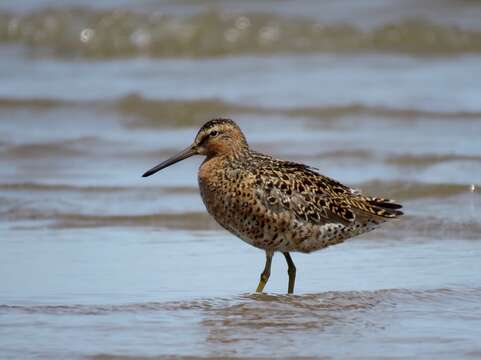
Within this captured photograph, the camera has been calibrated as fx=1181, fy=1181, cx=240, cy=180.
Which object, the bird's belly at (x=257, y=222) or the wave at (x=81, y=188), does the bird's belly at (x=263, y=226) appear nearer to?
the bird's belly at (x=257, y=222)

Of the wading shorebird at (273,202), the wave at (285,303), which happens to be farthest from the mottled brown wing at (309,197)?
the wave at (285,303)

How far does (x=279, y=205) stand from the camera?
6230 millimetres

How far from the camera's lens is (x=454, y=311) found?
5547 millimetres

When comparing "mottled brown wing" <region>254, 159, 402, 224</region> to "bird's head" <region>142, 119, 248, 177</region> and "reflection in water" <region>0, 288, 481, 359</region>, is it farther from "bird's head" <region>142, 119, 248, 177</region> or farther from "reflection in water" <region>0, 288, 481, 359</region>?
"reflection in water" <region>0, 288, 481, 359</region>

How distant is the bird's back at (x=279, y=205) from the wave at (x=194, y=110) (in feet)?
14.1

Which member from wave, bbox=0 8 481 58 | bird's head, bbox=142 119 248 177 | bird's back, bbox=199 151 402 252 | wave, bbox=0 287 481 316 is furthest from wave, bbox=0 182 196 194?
wave, bbox=0 8 481 58

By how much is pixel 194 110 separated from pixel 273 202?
221 inches

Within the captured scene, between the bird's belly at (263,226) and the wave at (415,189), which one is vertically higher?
the wave at (415,189)

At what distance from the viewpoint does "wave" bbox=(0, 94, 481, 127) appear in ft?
35.7

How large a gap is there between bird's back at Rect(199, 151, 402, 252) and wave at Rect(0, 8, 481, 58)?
7096 mm

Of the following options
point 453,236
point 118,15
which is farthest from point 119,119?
point 453,236

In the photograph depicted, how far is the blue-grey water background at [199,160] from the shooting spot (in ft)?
17.5

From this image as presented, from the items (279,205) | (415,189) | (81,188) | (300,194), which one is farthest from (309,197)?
(81,188)

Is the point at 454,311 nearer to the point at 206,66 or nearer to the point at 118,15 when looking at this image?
the point at 206,66
